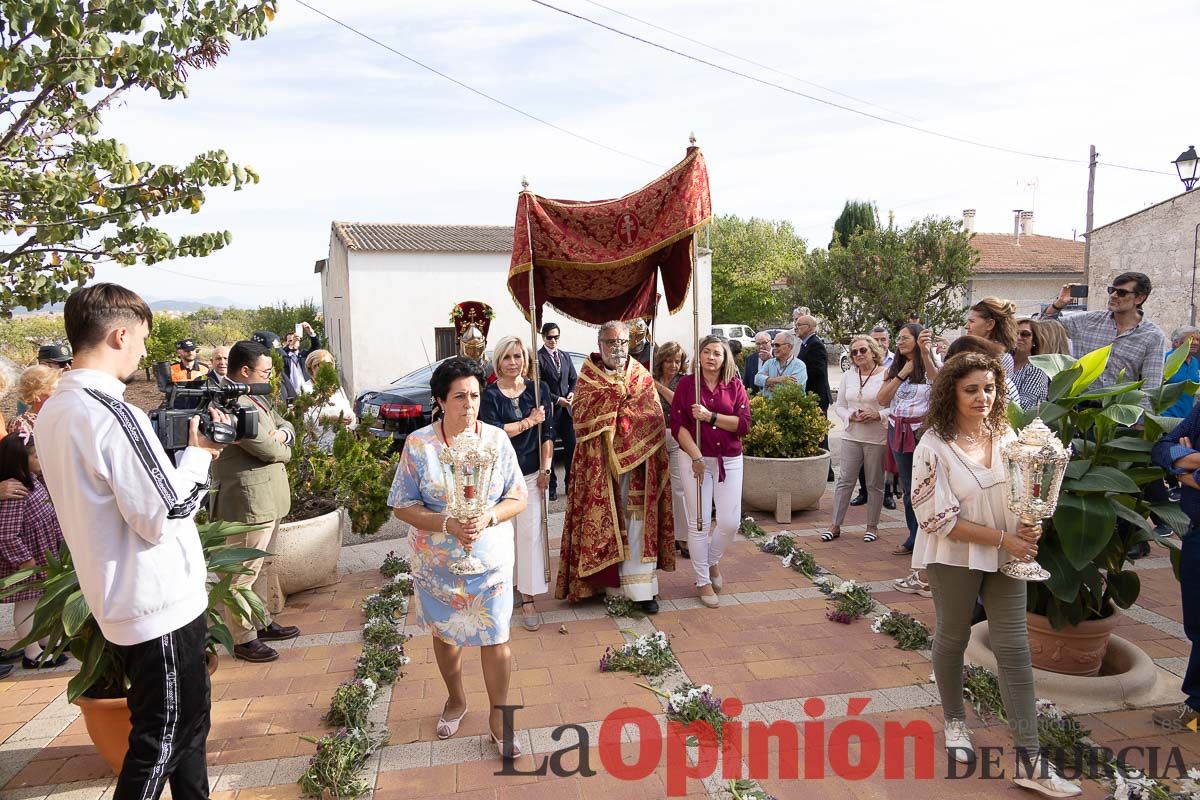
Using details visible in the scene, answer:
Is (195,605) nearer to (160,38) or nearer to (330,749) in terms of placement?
(330,749)

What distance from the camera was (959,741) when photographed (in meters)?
3.19

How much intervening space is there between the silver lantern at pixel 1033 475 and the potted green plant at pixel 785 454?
404 cm

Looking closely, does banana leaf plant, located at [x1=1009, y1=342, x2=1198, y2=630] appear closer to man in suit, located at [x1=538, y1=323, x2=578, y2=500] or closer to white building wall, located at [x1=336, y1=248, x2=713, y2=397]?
man in suit, located at [x1=538, y1=323, x2=578, y2=500]

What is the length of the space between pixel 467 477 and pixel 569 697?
4.95 ft

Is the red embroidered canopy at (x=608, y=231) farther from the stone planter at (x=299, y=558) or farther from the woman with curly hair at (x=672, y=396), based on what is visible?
the stone planter at (x=299, y=558)

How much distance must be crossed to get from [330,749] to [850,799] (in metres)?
2.13

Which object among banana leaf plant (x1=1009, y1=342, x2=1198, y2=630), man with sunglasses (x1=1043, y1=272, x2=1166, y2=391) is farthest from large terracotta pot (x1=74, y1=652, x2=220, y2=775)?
man with sunglasses (x1=1043, y1=272, x2=1166, y2=391)

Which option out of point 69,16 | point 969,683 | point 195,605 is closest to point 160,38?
point 69,16

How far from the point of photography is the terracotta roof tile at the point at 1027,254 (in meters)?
32.1

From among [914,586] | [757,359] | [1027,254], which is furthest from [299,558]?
[1027,254]

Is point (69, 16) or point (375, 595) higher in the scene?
point (69, 16)

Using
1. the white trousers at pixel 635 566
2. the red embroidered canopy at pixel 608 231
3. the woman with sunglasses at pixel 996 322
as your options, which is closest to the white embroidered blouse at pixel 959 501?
the woman with sunglasses at pixel 996 322

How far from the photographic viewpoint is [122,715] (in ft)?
9.89

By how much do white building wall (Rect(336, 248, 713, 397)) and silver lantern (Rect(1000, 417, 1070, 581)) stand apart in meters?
19.9
